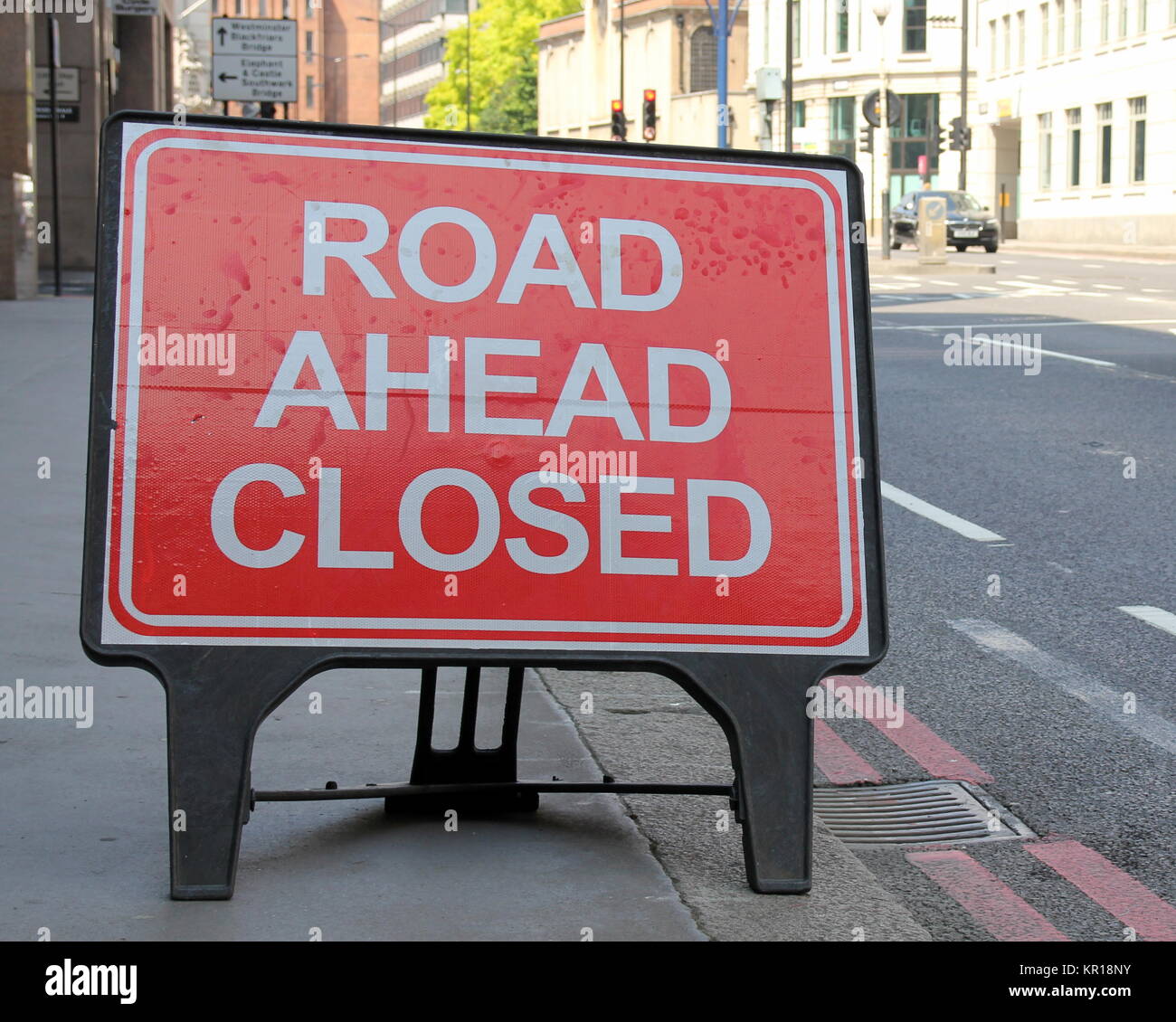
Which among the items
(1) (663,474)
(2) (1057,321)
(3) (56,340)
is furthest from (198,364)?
(2) (1057,321)

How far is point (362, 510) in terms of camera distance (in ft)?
11.9

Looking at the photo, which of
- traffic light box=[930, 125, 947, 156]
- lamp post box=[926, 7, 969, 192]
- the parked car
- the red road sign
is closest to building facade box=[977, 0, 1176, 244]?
lamp post box=[926, 7, 969, 192]

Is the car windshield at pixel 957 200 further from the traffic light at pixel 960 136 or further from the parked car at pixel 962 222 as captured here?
the traffic light at pixel 960 136

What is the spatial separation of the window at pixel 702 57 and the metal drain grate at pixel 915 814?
8717cm

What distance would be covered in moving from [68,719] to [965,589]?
389 cm

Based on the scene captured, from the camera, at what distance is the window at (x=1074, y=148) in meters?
57.9

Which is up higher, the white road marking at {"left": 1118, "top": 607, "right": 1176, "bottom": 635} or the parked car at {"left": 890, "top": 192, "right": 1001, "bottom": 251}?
the parked car at {"left": 890, "top": 192, "right": 1001, "bottom": 251}

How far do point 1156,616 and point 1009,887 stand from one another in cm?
310

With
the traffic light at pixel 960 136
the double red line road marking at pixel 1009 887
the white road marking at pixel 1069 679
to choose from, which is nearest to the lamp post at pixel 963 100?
the traffic light at pixel 960 136

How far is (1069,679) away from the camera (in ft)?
19.5

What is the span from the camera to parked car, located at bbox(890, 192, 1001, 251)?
46188 millimetres

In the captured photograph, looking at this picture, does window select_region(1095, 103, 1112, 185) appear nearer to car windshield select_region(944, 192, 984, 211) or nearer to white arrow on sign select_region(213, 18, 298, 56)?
car windshield select_region(944, 192, 984, 211)

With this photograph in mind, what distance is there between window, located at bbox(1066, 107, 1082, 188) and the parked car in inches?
424
